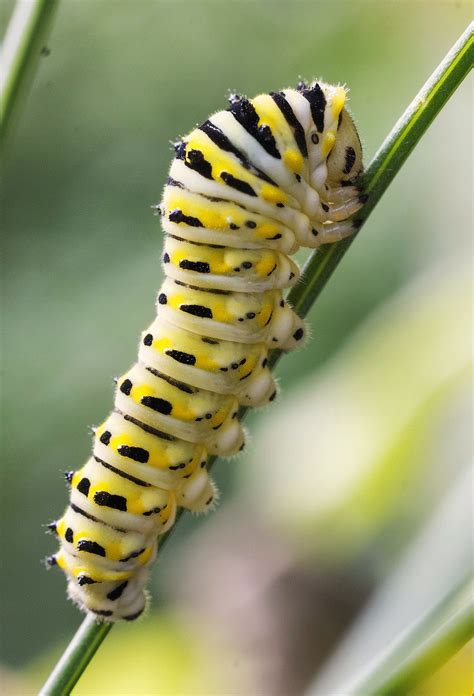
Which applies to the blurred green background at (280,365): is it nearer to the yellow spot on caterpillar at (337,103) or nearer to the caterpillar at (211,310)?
the caterpillar at (211,310)

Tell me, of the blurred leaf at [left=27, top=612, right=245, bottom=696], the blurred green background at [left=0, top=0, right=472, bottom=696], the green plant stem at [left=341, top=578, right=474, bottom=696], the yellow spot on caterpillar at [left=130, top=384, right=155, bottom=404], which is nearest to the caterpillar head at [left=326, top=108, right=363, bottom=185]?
the yellow spot on caterpillar at [left=130, top=384, right=155, bottom=404]

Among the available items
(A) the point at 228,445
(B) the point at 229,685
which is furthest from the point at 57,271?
(A) the point at 228,445

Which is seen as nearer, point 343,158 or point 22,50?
point 22,50

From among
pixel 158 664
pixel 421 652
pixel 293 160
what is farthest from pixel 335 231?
pixel 158 664

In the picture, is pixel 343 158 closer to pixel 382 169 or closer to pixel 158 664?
pixel 382 169

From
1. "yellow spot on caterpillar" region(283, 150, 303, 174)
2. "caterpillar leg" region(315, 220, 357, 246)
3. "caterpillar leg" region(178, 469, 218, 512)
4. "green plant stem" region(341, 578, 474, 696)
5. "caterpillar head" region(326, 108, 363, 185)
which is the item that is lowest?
"caterpillar leg" region(178, 469, 218, 512)

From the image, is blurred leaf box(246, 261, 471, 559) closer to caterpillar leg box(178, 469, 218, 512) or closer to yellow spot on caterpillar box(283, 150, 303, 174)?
caterpillar leg box(178, 469, 218, 512)
